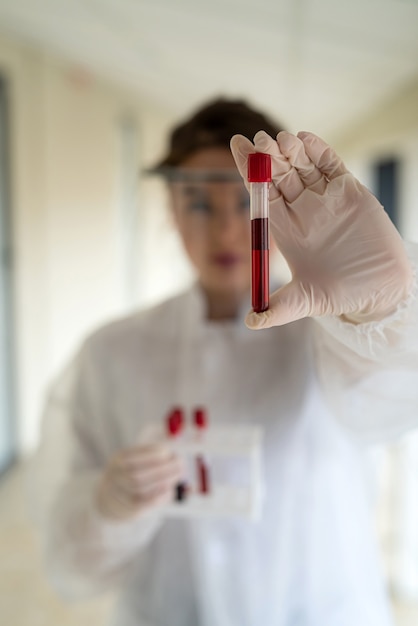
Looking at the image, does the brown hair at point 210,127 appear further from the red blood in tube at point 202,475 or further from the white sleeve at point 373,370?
the red blood in tube at point 202,475

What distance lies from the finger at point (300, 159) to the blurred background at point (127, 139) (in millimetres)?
85

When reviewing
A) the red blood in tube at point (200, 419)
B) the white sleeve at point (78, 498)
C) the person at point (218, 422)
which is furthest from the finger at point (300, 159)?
the white sleeve at point (78, 498)

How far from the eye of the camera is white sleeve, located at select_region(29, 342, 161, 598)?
0.57 metres

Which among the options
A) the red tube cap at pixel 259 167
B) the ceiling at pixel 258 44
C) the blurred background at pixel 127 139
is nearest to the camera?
the red tube cap at pixel 259 167

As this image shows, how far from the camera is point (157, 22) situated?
37.7 inches

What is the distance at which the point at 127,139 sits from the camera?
1956 millimetres

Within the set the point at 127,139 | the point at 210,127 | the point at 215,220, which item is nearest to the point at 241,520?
the point at 215,220

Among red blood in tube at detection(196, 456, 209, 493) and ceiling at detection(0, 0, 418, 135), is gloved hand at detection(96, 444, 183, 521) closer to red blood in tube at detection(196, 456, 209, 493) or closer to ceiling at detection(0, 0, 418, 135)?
red blood in tube at detection(196, 456, 209, 493)

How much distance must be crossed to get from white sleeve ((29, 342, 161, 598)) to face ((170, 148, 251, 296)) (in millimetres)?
225

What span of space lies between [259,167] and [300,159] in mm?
32

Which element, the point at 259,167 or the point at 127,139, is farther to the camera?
the point at 127,139

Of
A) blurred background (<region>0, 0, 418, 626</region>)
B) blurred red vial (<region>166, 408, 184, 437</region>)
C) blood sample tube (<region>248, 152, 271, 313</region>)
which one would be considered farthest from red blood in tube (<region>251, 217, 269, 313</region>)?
blurred red vial (<region>166, 408, 184, 437</region>)

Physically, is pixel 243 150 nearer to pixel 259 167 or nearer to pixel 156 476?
pixel 259 167

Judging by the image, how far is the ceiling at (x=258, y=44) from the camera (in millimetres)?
498
